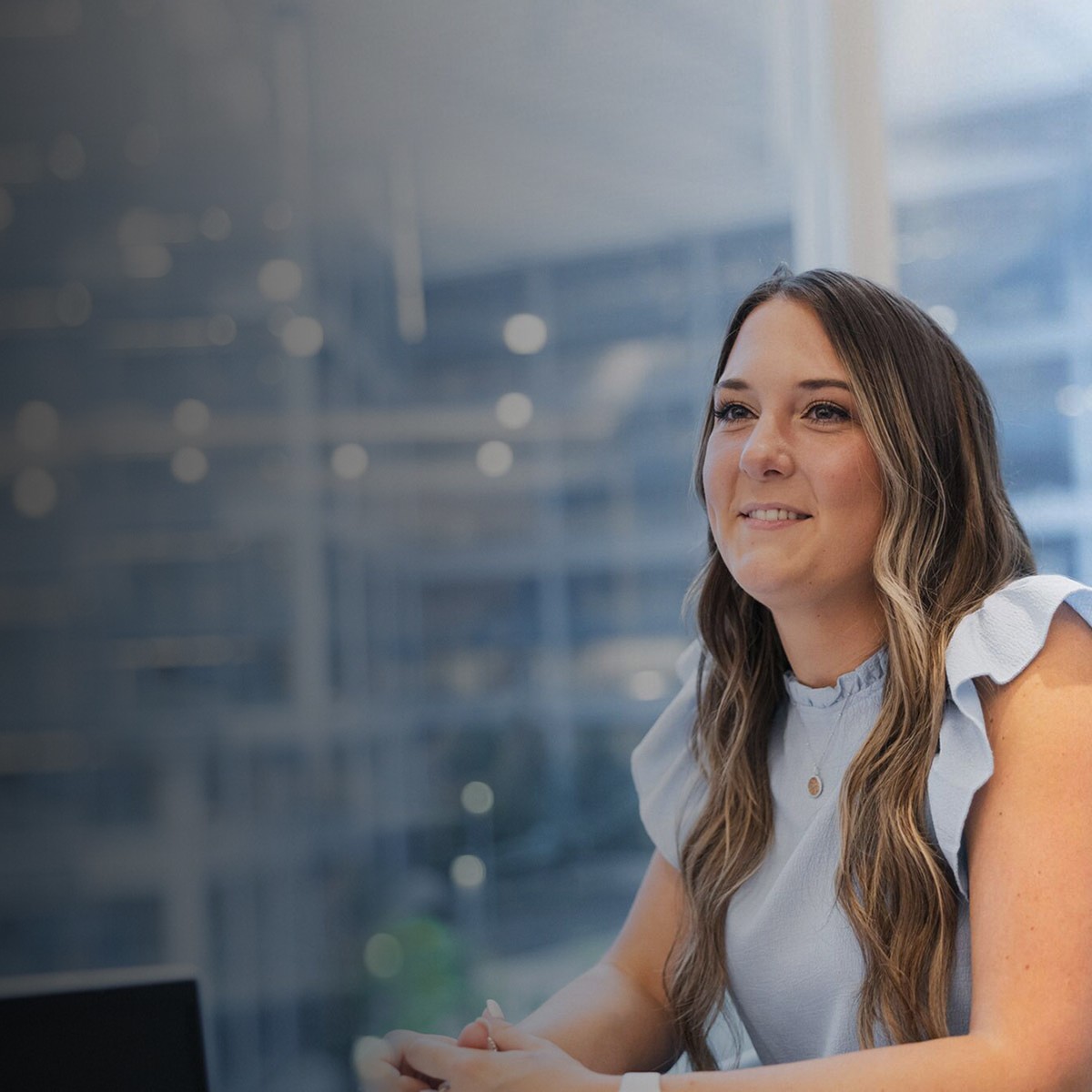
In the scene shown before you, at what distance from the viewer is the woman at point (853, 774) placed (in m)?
1.03

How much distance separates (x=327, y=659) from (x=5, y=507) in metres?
0.57

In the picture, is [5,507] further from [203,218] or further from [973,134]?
[973,134]

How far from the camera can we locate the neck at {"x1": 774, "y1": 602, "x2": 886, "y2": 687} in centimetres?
134

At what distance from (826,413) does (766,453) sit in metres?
0.09

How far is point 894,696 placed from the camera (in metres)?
1.23

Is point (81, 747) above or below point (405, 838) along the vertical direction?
above

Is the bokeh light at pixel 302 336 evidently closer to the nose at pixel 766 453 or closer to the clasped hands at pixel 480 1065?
the nose at pixel 766 453

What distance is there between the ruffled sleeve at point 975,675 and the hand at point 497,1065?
16.1 inches

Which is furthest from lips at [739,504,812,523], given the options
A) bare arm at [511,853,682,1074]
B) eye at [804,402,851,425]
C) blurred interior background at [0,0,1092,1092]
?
blurred interior background at [0,0,1092,1092]

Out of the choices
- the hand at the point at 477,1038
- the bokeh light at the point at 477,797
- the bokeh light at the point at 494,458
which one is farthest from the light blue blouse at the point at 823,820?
the bokeh light at the point at 494,458

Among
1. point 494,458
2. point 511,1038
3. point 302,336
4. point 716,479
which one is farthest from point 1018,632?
point 302,336

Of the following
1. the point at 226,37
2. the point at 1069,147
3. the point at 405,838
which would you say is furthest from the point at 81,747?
the point at 1069,147

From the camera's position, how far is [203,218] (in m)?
1.88

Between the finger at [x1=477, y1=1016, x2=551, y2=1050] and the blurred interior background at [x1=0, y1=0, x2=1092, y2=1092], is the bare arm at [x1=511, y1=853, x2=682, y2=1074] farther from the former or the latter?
the blurred interior background at [x1=0, y1=0, x2=1092, y2=1092]
